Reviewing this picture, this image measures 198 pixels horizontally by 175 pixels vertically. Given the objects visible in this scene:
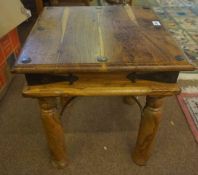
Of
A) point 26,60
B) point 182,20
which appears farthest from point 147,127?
point 182,20

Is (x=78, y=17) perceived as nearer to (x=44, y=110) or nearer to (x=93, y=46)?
(x=93, y=46)

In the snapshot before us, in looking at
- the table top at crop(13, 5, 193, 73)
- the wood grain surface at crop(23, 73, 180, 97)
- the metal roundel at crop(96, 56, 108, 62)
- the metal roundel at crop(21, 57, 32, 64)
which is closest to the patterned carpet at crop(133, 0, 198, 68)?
the table top at crop(13, 5, 193, 73)

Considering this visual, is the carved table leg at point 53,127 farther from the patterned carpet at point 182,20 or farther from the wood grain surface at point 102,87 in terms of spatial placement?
the patterned carpet at point 182,20

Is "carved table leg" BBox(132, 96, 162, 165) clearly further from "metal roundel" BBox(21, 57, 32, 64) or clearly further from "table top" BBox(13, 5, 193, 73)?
"metal roundel" BBox(21, 57, 32, 64)

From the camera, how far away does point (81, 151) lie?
3.55 ft

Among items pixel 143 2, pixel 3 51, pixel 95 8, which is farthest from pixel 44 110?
pixel 143 2

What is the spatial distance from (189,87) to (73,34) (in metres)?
0.99

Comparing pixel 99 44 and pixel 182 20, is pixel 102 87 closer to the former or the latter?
pixel 99 44

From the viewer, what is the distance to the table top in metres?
0.69

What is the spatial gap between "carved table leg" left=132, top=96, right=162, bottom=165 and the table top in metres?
0.16

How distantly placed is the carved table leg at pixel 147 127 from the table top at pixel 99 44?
158mm

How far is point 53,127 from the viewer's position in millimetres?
833

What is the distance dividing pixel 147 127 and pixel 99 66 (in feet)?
1.11

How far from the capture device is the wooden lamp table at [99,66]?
0.70 m
